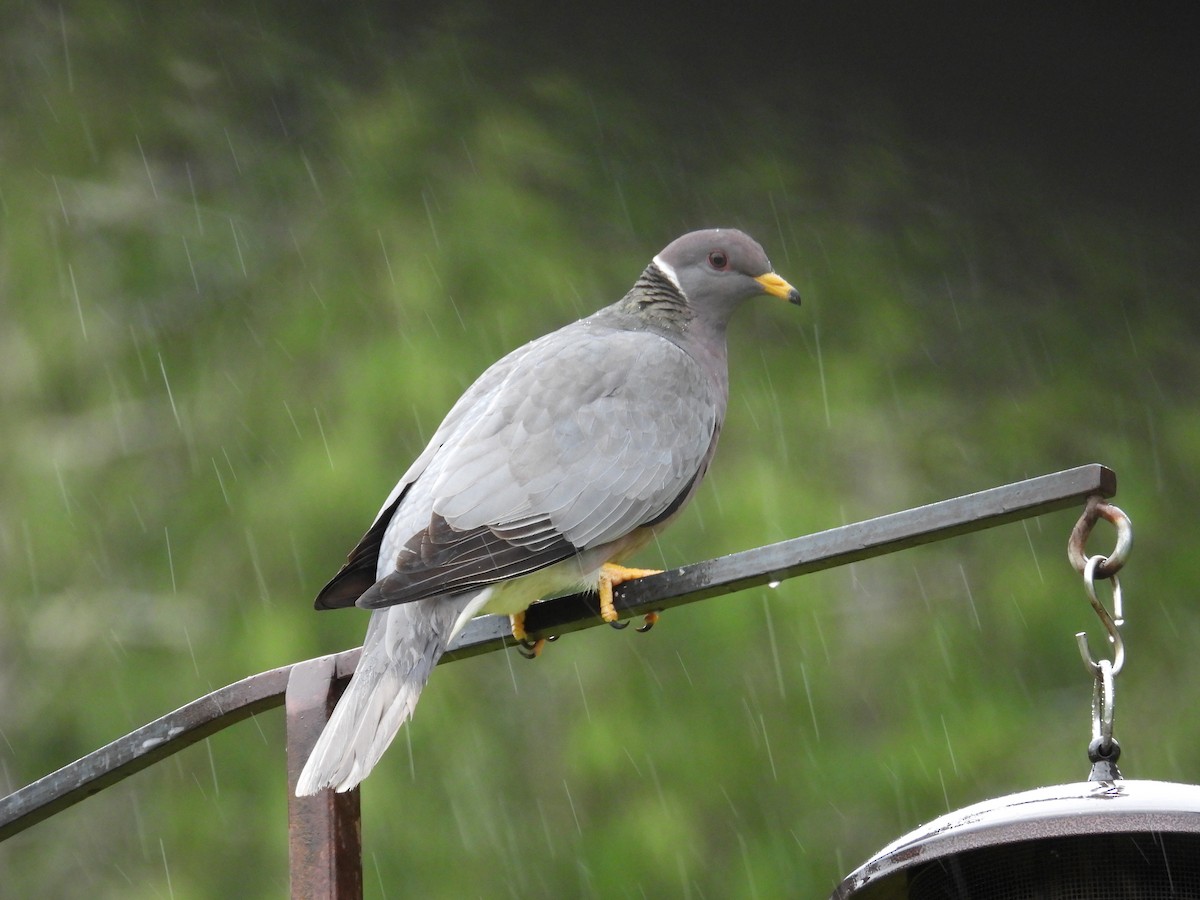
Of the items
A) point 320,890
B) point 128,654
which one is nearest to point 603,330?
point 320,890

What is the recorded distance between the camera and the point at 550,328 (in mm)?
6199

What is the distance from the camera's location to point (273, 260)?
6562mm

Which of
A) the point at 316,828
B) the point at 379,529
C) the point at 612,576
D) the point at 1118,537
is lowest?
the point at 316,828

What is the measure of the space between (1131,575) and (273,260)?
136 inches

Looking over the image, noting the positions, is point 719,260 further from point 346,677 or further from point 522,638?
point 346,677

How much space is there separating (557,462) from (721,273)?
2.72 ft

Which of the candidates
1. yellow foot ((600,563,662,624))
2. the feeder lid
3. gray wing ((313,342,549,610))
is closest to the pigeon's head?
gray wing ((313,342,549,610))

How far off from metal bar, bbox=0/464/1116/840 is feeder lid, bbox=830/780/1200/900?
0.44 m

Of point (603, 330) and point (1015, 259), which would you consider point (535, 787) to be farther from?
point (1015, 259)

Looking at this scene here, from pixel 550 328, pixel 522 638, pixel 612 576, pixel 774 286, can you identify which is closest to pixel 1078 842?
pixel 522 638

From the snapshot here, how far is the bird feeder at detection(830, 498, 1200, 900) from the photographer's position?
1653mm

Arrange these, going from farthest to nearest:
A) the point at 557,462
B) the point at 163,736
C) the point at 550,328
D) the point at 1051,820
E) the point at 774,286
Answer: the point at 550,328, the point at 774,286, the point at 557,462, the point at 163,736, the point at 1051,820

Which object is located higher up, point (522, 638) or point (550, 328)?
point (550, 328)

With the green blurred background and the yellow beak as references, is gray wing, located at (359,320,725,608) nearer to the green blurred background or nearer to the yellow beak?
the yellow beak
